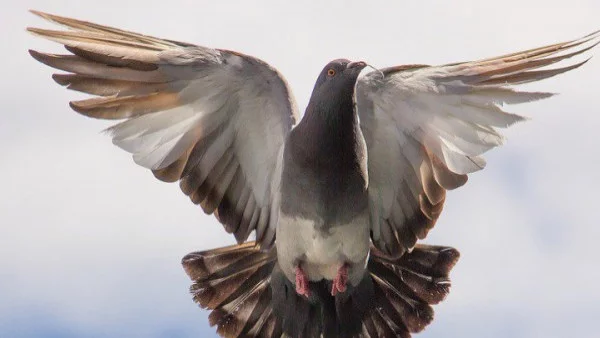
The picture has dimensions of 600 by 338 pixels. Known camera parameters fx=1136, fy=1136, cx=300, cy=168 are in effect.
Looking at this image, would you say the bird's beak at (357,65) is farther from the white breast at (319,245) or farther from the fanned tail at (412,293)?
the fanned tail at (412,293)

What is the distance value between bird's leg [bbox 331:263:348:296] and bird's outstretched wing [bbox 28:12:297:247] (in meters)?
0.87

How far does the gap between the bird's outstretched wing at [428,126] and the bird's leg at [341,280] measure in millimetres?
614

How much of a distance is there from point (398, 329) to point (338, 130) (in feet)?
6.95

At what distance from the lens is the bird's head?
9.07 metres

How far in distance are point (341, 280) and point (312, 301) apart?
1.60ft

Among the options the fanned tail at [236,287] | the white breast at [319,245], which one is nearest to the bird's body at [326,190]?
the white breast at [319,245]

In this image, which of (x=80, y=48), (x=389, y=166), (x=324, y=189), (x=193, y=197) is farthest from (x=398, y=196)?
(x=80, y=48)

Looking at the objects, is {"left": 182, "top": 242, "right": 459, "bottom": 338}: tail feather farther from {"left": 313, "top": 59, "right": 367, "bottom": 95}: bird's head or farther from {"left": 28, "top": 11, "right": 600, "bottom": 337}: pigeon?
{"left": 313, "top": 59, "right": 367, "bottom": 95}: bird's head

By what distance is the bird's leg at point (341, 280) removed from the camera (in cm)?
967

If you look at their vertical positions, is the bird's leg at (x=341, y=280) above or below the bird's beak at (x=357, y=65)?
below

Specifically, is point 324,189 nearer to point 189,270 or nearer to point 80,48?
point 189,270

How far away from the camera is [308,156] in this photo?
9273mm

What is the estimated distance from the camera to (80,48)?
342 inches

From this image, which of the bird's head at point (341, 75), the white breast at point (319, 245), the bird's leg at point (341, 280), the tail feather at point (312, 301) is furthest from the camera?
the tail feather at point (312, 301)
